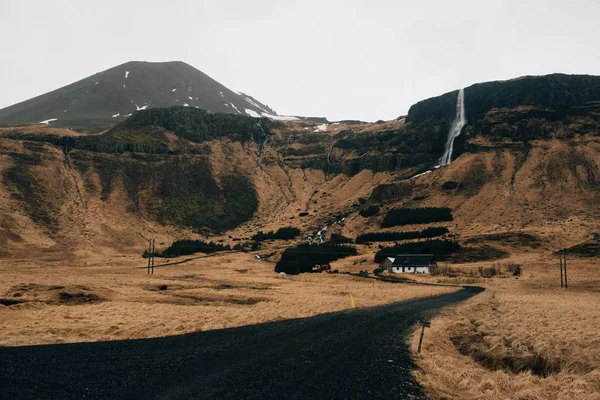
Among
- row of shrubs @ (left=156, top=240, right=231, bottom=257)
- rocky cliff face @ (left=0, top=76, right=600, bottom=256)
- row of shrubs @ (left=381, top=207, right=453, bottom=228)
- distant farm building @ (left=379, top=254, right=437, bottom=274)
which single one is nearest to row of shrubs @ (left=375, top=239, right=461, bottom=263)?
distant farm building @ (left=379, top=254, right=437, bottom=274)

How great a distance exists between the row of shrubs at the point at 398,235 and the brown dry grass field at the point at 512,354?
6928cm

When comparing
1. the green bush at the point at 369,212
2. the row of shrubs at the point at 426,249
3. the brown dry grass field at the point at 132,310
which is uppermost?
the green bush at the point at 369,212

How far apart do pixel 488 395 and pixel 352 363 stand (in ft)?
15.4

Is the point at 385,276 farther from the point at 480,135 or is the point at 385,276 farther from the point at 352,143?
the point at 352,143

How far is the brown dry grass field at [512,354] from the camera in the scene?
1223 centimetres

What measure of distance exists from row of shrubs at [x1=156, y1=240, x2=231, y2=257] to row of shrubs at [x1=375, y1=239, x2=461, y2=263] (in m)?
40.7

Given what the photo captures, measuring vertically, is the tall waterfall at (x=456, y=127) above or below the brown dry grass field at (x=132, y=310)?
above

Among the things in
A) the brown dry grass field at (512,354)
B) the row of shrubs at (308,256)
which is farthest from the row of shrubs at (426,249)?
the brown dry grass field at (512,354)

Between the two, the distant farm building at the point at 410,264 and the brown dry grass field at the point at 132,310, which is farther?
the distant farm building at the point at 410,264

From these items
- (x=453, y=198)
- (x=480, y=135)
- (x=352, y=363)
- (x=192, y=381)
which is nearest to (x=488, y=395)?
(x=352, y=363)

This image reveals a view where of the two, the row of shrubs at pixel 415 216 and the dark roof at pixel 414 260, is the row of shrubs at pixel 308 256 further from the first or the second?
the row of shrubs at pixel 415 216

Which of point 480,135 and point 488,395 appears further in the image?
point 480,135

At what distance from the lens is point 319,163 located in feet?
557

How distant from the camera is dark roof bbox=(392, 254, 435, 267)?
78.8 metres
